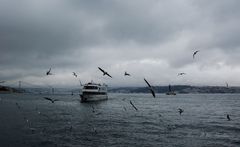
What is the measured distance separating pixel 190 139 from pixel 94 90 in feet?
269

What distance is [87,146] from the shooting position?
3072cm

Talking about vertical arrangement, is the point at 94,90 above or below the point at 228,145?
above

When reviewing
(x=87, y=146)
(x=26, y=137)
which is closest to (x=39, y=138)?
(x=26, y=137)

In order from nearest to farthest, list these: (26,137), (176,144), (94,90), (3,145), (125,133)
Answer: (3,145)
(176,144)
(26,137)
(125,133)
(94,90)

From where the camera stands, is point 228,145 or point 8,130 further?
point 8,130

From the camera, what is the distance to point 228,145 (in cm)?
3288

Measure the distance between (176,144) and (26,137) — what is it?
17094mm

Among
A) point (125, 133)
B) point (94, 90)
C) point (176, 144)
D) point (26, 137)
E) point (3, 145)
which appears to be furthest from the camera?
point (94, 90)

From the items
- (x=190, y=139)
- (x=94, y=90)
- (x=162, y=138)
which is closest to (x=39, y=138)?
(x=162, y=138)

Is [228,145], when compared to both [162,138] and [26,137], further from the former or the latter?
[26,137]

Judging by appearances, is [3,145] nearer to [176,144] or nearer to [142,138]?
[142,138]

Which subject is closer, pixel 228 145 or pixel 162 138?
pixel 228 145

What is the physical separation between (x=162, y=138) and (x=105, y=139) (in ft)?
22.8

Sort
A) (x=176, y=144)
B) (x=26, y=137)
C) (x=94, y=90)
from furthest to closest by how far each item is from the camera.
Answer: (x=94, y=90)
(x=26, y=137)
(x=176, y=144)
